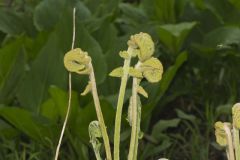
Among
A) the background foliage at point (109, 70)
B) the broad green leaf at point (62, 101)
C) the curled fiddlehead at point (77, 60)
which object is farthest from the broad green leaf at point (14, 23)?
the curled fiddlehead at point (77, 60)

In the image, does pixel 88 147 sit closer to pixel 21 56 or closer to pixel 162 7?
pixel 21 56

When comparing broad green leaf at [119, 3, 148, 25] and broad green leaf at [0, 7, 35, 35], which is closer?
broad green leaf at [0, 7, 35, 35]

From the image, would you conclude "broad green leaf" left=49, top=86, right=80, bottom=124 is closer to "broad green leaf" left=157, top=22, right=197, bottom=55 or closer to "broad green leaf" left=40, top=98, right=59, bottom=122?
"broad green leaf" left=40, top=98, right=59, bottom=122

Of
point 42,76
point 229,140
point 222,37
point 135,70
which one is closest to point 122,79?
point 135,70

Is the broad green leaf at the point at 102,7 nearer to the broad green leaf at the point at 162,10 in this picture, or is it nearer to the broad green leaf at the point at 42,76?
the broad green leaf at the point at 162,10

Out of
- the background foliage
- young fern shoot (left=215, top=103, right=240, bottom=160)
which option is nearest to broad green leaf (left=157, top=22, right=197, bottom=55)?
the background foliage

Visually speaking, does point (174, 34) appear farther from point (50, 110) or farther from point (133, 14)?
point (50, 110)

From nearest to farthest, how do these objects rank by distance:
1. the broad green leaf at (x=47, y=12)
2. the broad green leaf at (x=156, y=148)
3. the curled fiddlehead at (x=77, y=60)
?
the curled fiddlehead at (x=77, y=60) → the broad green leaf at (x=156, y=148) → the broad green leaf at (x=47, y=12)

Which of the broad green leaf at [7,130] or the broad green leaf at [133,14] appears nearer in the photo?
the broad green leaf at [7,130]
